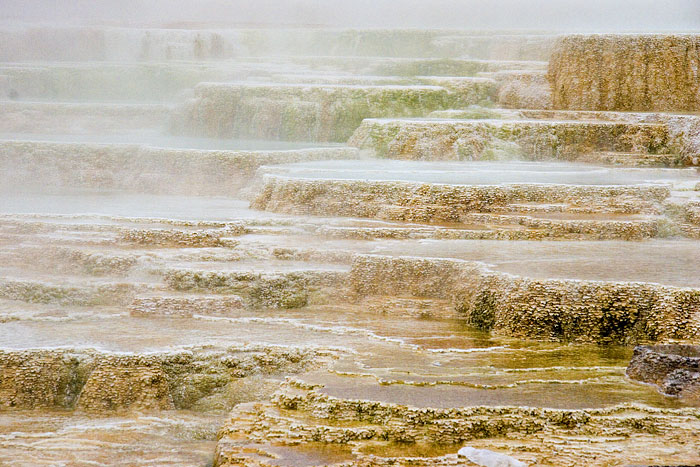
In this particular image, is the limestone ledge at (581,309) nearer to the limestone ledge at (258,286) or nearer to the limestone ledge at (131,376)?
the limestone ledge at (258,286)

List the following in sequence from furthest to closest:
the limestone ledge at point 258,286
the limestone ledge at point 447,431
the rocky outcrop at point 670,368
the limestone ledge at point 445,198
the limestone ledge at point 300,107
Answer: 1. the limestone ledge at point 300,107
2. the limestone ledge at point 445,198
3. the limestone ledge at point 258,286
4. the rocky outcrop at point 670,368
5. the limestone ledge at point 447,431

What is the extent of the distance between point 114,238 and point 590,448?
816cm

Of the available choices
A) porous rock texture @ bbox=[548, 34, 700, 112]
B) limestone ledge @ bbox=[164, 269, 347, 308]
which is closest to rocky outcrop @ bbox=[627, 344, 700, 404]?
limestone ledge @ bbox=[164, 269, 347, 308]

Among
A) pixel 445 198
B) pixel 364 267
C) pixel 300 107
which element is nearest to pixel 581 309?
pixel 364 267

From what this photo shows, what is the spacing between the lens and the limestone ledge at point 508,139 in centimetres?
1908

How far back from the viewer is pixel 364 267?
12.4 metres

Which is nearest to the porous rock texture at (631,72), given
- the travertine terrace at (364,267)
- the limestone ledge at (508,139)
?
the travertine terrace at (364,267)

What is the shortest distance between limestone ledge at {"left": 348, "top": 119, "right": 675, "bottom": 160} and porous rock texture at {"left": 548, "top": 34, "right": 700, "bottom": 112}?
2.06 m

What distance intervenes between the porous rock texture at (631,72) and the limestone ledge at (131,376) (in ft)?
44.7

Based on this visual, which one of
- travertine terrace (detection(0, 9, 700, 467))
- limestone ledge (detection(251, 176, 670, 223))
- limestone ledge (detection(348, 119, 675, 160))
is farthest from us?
limestone ledge (detection(348, 119, 675, 160))

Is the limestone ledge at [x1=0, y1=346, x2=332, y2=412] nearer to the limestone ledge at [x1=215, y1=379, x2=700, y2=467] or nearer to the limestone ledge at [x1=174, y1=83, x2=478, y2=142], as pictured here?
the limestone ledge at [x1=215, y1=379, x2=700, y2=467]

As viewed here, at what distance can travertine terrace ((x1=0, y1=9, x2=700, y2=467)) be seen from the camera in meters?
8.42

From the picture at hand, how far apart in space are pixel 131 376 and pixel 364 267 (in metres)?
3.69

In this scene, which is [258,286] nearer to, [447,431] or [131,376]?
[131,376]
